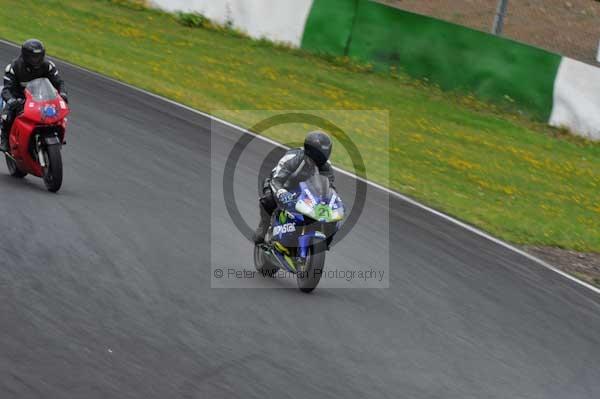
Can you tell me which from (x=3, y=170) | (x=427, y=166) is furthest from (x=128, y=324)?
(x=427, y=166)

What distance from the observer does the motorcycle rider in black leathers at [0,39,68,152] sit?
11.3 metres

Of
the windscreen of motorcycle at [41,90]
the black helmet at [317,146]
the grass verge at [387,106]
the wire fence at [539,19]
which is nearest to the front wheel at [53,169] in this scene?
the windscreen of motorcycle at [41,90]

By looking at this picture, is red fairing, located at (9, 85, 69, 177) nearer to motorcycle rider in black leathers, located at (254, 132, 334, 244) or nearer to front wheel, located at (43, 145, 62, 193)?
front wheel, located at (43, 145, 62, 193)

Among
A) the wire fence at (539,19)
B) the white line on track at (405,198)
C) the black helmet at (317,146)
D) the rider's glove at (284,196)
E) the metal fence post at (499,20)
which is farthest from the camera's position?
the wire fence at (539,19)

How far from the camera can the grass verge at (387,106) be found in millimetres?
15383

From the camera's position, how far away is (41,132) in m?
11.1

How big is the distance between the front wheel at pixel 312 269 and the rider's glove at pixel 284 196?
458 mm

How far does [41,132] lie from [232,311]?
12.7ft

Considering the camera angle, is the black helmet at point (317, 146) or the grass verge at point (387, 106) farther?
the grass verge at point (387, 106)

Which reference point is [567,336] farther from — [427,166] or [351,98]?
[351,98]

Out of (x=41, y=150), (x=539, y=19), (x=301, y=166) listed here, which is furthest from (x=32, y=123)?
(x=539, y=19)

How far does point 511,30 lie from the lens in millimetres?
22922

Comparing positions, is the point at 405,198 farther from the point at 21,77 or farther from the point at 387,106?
the point at 387,106

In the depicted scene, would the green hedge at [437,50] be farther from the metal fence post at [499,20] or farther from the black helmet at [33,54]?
the black helmet at [33,54]
